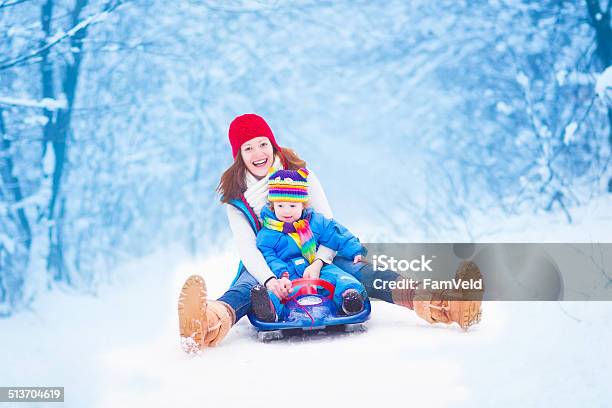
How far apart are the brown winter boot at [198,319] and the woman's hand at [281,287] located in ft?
0.68

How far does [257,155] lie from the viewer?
2926mm

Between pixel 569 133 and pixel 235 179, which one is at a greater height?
pixel 569 133

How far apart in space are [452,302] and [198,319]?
2.91 ft

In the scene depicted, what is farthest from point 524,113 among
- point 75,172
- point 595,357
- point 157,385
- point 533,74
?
point 157,385

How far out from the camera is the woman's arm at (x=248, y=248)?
105 inches

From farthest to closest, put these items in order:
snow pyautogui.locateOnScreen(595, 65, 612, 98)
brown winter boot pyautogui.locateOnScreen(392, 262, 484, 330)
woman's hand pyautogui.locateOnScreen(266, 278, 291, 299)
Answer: snow pyautogui.locateOnScreen(595, 65, 612, 98) → woman's hand pyautogui.locateOnScreen(266, 278, 291, 299) → brown winter boot pyautogui.locateOnScreen(392, 262, 484, 330)

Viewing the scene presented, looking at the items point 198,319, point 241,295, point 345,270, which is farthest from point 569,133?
point 198,319

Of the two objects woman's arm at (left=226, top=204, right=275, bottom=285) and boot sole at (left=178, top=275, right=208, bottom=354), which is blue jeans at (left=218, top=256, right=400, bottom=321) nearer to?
woman's arm at (left=226, top=204, right=275, bottom=285)

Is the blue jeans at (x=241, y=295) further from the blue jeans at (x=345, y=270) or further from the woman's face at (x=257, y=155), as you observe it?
the woman's face at (x=257, y=155)

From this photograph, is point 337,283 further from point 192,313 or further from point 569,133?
point 569,133

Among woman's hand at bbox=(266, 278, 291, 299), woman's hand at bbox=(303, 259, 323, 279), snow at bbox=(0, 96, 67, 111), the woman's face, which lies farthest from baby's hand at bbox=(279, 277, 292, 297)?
snow at bbox=(0, 96, 67, 111)

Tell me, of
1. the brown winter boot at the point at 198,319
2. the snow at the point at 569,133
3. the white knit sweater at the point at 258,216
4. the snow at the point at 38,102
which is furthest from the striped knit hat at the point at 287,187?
the snow at the point at 569,133

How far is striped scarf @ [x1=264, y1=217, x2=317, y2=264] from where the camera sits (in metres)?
2.75

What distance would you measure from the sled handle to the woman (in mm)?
63
